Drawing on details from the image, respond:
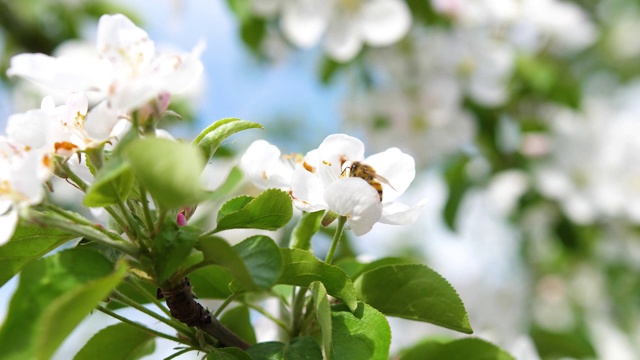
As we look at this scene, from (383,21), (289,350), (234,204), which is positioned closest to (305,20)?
(383,21)

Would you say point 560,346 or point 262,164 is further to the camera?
point 560,346

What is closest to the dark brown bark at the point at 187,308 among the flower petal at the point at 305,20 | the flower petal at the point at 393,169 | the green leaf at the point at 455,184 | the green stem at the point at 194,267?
the green stem at the point at 194,267

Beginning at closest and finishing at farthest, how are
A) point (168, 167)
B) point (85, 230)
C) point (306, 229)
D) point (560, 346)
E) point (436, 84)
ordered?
1. point (168, 167)
2. point (85, 230)
3. point (306, 229)
4. point (560, 346)
5. point (436, 84)

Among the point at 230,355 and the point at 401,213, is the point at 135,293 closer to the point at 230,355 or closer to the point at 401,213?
the point at 230,355

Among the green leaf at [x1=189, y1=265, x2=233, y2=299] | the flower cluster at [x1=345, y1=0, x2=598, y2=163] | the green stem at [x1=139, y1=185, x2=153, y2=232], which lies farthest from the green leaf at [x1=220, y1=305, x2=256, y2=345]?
the flower cluster at [x1=345, y1=0, x2=598, y2=163]

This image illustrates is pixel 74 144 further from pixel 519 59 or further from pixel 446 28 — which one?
pixel 519 59

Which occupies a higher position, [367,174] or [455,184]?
[455,184]
